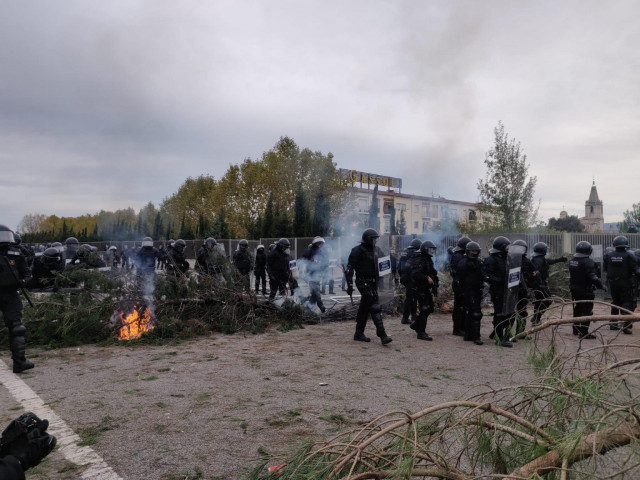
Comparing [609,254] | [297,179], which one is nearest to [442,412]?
[609,254]

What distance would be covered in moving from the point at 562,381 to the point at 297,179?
138 ft

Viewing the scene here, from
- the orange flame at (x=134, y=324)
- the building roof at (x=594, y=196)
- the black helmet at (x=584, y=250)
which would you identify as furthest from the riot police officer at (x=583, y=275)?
the building roof at (x=594, y=196)

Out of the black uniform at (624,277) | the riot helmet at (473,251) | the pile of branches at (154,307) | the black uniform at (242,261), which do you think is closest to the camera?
the pile of branches at (154,307)

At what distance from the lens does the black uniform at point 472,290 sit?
862 cm

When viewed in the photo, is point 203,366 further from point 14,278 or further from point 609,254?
point 609,254

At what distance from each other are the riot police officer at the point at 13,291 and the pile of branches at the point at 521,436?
5.47m

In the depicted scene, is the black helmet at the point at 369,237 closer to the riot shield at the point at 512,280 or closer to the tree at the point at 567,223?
the riot shield at the point at 512,280

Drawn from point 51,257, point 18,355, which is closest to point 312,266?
point 51,257

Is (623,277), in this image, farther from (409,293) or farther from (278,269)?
(278,269)

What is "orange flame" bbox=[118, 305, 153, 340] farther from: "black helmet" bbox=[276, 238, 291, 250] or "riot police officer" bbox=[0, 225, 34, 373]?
"black helmet" bbox=[276, 238, 291, 250]

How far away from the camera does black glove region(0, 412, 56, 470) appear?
1824mm

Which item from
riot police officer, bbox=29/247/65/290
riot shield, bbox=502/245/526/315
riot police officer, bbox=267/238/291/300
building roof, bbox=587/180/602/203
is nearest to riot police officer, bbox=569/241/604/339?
riot shield, bbox=502/245/526/315

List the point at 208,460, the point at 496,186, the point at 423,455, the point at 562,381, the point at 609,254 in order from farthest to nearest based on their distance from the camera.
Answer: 1. the point at 496,186
2. the point at 609,254
3. the point at 208,460
4. the point at 562,381
5. the point at 423,455

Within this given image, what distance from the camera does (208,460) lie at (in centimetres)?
362
